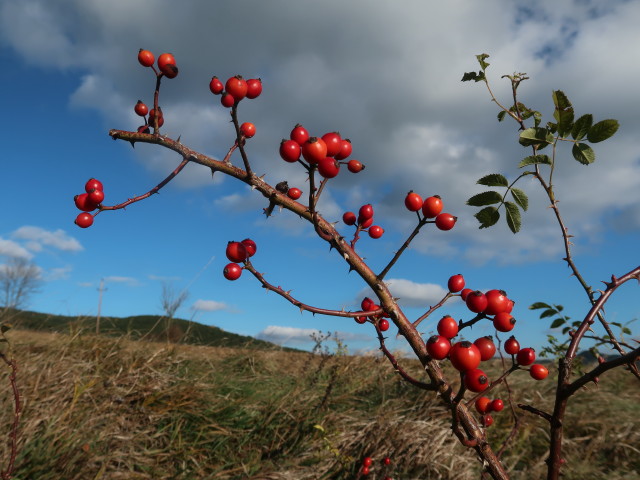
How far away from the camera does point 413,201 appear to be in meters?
1.23

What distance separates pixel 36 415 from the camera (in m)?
4.18

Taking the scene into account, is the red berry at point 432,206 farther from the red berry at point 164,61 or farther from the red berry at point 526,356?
the red berry at point 164,61

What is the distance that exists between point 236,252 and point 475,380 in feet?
2.20

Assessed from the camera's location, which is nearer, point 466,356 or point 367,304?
point 466,356

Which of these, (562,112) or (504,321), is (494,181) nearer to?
(562,112)

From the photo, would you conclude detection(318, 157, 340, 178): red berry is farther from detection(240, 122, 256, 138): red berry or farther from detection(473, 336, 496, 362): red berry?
detection(473, 336, 496, 362): red berry

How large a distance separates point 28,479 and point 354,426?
279cm

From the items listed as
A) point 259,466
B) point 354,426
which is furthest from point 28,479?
point 354,426

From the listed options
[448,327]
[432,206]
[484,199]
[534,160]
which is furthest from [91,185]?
[534,160]

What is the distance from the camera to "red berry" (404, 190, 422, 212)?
4.02 feet

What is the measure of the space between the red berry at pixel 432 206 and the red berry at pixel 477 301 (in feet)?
0.74

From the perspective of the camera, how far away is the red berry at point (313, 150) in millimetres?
1052

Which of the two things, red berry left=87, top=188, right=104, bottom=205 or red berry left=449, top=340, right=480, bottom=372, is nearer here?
red berry left=449, top=340, right=480, bottom=372

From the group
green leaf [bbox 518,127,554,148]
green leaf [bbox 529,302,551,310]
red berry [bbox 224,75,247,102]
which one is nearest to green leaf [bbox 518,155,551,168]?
green leaf [bbox 518,127,554,148]
